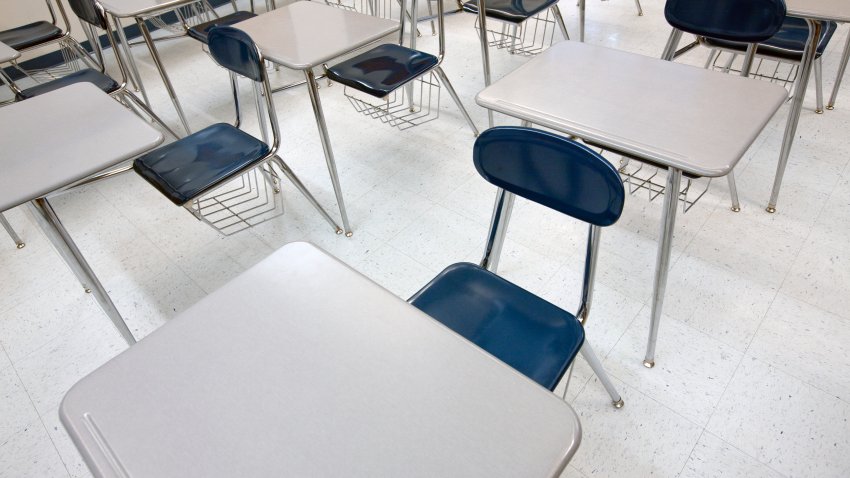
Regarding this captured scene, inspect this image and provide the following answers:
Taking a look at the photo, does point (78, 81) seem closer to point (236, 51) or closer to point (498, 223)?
point (236, 51)

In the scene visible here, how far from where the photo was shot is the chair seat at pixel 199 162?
5.24 ft

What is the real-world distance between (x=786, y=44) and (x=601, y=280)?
131 cm

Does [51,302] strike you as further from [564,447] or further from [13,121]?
Result: [564,447]

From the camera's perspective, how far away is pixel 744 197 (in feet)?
6.74

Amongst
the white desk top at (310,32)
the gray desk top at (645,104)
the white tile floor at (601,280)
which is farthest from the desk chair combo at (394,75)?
the gray desk top at (645,104)

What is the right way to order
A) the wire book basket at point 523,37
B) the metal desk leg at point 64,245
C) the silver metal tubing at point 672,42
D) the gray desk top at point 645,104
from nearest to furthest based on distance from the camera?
1. the gray desk top at point 645,104
2. the metal desk leg at point 64,245
3. the silver metal tubing at point 672,42
4. the wire book basket at point 523,37

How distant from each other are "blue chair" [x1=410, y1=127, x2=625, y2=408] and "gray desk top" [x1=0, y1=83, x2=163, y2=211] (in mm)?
877

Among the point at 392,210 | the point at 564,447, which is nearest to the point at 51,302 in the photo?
the point at 392,210

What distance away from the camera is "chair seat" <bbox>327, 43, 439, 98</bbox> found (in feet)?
6.73

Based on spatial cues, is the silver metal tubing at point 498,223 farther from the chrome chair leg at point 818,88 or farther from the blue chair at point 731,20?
the chrome chair leg at point 818,88

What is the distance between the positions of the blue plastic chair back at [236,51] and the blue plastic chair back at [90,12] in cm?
73

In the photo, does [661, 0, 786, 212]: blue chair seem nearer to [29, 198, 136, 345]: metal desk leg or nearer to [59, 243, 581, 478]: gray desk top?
[59, 243, 581, 478]: gray desk top

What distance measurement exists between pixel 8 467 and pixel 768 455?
204 centimetres

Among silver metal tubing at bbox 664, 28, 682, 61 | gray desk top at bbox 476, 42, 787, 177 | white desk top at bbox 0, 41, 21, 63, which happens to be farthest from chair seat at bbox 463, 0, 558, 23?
white desk top at bbox 0, 41, 21, 63
